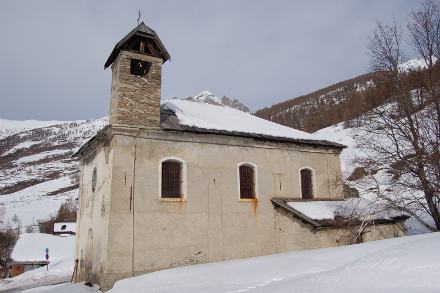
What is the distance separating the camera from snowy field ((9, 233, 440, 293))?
6.28 meters

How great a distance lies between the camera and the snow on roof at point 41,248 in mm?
47062

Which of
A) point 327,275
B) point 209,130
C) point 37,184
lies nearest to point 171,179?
point 209,130

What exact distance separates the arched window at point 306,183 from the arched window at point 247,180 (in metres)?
2.83

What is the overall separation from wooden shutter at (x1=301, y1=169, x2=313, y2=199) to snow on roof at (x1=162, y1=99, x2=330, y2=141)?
162 centimetres

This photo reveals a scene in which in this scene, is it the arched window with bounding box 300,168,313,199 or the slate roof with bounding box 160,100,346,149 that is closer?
the slate roof with bounding box 160,100,346,149

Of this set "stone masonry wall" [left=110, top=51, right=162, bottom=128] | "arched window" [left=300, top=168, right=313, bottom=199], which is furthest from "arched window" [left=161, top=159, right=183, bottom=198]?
"arched window" [left=300, top=168, right=313, bottom=199]

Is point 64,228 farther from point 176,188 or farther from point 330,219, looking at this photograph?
point 330,219

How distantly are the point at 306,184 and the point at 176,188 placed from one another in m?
6.69

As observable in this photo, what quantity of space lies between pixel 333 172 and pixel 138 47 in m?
10.8

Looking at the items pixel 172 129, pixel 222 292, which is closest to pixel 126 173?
pixel 172 129

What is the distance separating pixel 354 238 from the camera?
617 inches

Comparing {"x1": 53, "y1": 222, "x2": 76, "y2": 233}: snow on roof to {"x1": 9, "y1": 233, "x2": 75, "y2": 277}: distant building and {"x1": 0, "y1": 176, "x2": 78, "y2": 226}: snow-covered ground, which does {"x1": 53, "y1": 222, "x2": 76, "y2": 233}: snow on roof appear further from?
{"x1": 0, "y1": 176, "x2": 78, "y2": 226}: snow-covered ground

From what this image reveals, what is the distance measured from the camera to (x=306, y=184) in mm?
18266

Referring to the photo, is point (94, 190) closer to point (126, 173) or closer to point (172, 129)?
point (126, 173)
